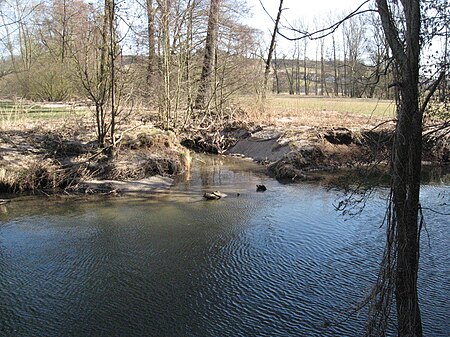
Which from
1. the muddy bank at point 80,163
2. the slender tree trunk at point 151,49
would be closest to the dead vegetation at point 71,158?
the muddy bank at point 80,163

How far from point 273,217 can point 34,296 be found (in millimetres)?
4307

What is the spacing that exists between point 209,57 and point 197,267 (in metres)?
12.3

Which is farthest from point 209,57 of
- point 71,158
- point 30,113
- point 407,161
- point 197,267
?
point 407,161

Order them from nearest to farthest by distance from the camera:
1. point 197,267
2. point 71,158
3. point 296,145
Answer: point 197,267 < point 71,158 < point 296,145

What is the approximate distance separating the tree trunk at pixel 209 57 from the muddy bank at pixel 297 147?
1.38 metres

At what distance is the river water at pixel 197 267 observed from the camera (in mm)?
4457

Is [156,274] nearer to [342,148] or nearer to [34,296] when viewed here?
[34,296]

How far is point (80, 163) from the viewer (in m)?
10.3

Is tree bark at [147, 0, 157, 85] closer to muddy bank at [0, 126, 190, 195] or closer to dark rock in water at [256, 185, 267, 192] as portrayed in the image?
muddy bank at [0, 126, 190, 195]

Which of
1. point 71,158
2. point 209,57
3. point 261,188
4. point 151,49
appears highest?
point 209,57

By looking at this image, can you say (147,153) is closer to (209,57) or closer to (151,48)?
(151,48)

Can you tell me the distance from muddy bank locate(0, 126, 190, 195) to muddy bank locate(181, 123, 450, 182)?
316 cm

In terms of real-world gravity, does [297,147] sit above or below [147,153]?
above

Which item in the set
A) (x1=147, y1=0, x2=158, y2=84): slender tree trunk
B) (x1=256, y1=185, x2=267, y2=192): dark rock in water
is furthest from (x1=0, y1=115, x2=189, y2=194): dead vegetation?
(x1=256, y1=185, x2=267, y2=192): dark rock in water
